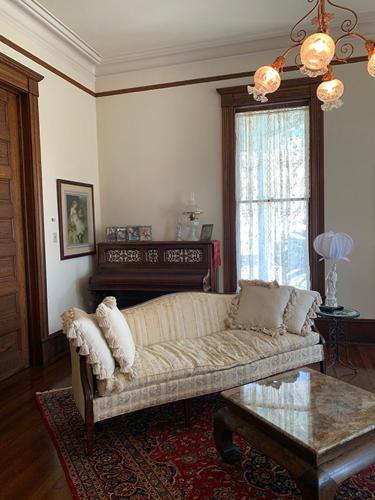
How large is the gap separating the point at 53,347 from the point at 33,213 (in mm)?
1394

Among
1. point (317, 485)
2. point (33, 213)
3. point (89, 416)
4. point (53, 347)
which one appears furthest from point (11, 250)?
point (317, 485)

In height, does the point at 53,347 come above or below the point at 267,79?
below

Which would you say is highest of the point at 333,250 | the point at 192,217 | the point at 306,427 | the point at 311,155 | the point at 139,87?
the point at 139,87

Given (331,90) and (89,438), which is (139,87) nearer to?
(331,90)

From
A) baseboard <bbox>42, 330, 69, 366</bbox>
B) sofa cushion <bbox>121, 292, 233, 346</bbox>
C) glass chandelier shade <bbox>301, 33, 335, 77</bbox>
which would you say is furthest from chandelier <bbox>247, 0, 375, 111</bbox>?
baseboard <bbox>42, 330, 69, 366</bbox>

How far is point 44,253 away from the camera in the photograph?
3.87m

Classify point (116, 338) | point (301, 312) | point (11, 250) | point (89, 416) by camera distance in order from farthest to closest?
1. point (11, 250)
2. point (301, 312)
3. point (116, 338)
4. point (89, 416)

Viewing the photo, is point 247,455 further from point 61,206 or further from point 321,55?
point 61,206

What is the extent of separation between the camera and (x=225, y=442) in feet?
7.20

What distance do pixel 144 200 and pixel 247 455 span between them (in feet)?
10.8

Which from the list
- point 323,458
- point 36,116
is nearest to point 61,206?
point 36,116

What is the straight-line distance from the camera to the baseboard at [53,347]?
3838mm

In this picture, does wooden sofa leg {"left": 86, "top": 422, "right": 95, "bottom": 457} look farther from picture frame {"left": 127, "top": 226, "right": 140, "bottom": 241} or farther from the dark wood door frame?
picture frame {"left": 127, "top": 226, "right": 140, "bottom": 241}

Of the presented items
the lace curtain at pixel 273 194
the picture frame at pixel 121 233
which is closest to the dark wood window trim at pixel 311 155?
the lace curtain at pixel 273 194
